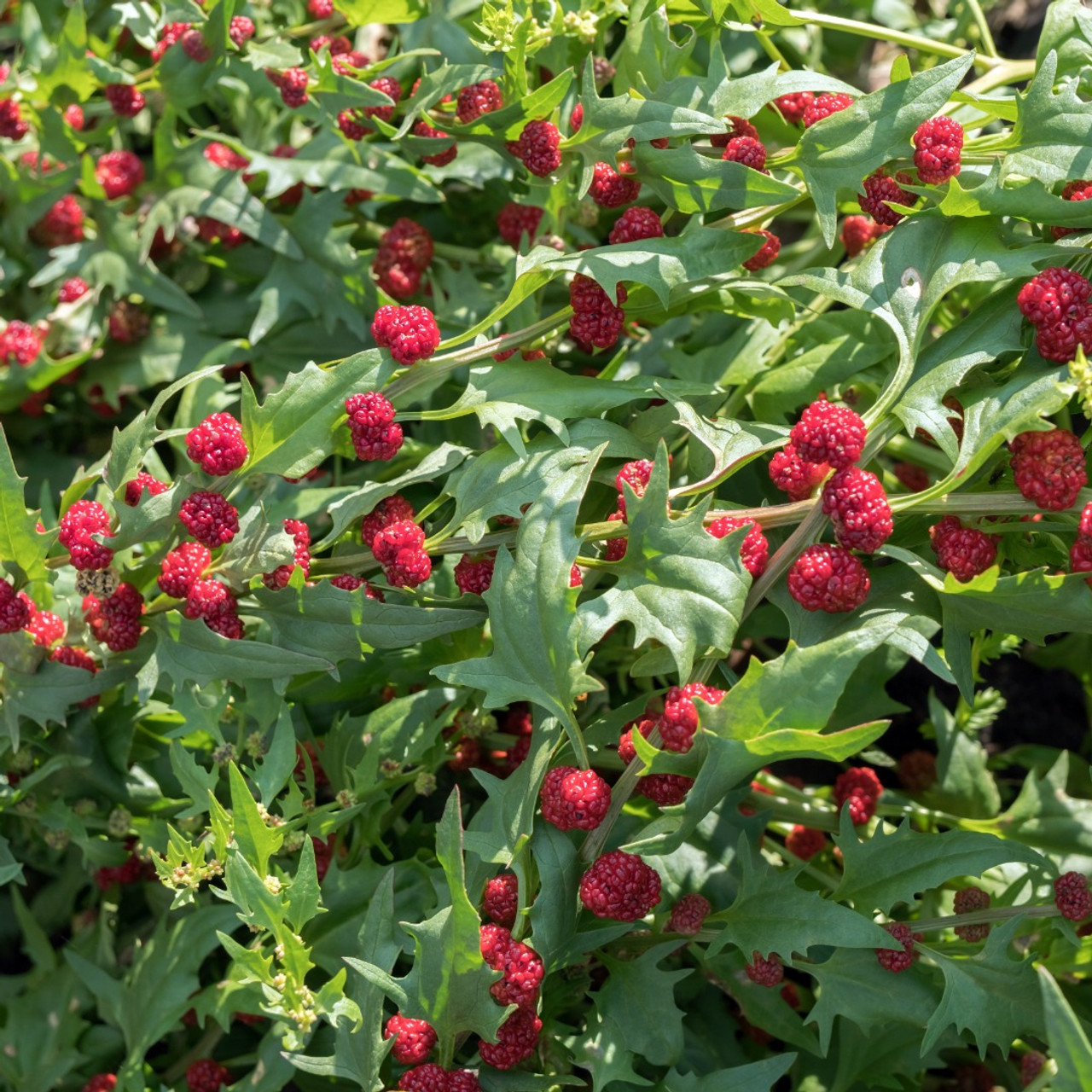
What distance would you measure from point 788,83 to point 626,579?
74 cm

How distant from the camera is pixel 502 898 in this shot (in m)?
1.54

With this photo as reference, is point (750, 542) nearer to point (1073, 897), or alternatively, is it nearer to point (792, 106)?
point (1073, 897)

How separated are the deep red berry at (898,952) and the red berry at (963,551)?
19.6 inches

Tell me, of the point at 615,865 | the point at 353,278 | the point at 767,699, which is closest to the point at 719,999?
the point at 615,865

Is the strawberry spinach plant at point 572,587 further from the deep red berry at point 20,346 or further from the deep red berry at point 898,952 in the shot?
the deep red berry at point 20,346

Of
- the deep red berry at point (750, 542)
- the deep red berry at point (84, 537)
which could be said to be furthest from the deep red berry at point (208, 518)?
the deep red berry at point (750, 542)

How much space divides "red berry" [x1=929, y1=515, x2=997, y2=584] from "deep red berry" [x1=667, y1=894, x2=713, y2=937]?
584mm

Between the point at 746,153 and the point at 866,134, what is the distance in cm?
16

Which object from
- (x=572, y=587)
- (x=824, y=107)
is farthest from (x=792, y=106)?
(x=572, y=587)

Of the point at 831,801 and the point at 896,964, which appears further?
the point at 831,801

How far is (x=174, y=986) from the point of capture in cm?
193

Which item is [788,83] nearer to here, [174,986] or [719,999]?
[719,999]

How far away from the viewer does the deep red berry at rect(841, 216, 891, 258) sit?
6.38 feet

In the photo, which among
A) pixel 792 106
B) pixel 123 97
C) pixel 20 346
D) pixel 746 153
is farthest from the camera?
pixel 20 346
